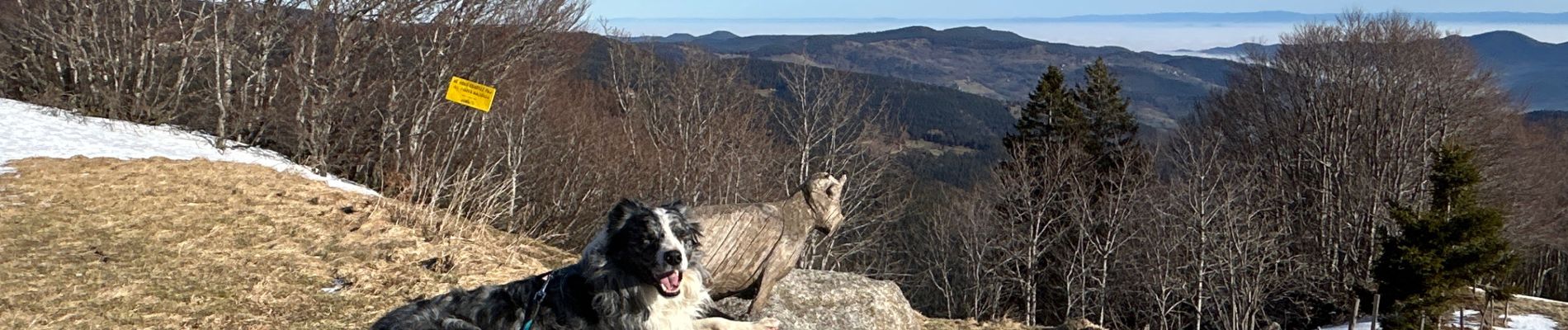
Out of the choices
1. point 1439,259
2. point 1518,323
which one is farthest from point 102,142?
point 1518,323

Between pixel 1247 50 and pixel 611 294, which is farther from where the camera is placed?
pixel 1247 50

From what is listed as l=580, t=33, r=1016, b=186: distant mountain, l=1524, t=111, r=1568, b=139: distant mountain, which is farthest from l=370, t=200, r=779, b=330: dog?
l=1524, t=111, r=1568, b=139: distant mountain

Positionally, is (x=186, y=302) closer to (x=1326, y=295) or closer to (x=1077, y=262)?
(x=1077, y=262)

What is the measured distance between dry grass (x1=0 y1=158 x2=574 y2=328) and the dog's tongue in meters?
3.35

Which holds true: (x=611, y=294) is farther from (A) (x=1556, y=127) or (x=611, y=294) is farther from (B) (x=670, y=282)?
(A) (x=1556, y=127)

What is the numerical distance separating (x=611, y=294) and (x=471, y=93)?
8589 mm

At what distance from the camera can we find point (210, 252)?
891 centimetres

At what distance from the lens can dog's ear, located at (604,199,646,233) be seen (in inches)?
211

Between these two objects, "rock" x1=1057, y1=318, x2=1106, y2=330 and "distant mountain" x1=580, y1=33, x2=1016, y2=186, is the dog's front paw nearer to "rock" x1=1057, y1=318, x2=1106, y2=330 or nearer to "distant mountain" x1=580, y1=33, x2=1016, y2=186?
"rock" x1=1057, y1=318, x2=1106, y2=330

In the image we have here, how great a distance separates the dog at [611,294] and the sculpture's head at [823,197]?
1987mm

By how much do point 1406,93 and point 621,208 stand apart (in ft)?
145

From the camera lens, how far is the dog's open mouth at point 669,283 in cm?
514

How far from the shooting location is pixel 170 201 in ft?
34.8

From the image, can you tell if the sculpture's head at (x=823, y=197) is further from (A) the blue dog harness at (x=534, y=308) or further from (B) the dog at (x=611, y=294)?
(A) the blue dog harness at (x=534, y=308)
